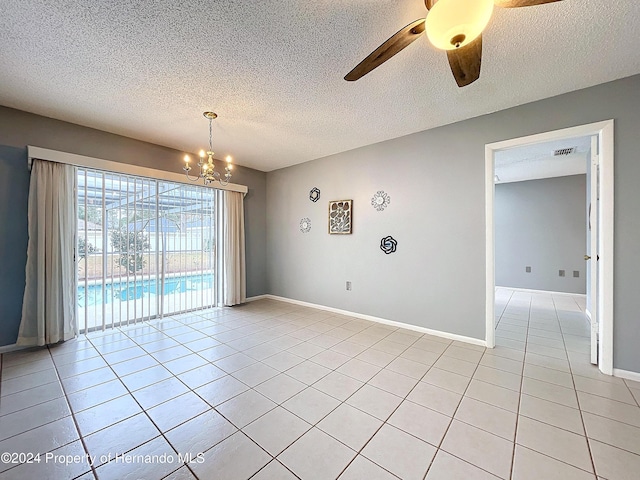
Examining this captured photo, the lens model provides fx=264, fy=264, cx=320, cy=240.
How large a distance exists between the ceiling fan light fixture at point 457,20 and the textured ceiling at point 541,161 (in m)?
2.60

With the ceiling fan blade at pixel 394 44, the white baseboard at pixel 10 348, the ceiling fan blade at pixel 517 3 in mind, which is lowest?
the white baseboard at pixel 10 348

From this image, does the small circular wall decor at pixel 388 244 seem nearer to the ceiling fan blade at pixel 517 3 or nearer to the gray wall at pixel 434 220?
the gray wall at pixel 434 220

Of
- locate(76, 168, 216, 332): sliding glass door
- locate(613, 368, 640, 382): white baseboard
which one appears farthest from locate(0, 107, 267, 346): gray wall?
locate(613, 368, 640, 382): white baseboard

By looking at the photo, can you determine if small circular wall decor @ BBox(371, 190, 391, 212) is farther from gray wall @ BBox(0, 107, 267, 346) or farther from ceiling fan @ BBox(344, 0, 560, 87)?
gray wall @ BBox(0, 107, 267, 346)

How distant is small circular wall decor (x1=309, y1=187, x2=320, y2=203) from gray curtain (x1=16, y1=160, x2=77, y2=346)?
3.21 m

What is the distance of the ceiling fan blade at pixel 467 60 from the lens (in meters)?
1.43

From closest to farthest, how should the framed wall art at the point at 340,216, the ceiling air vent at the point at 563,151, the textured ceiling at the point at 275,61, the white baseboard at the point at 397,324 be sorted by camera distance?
1. the textured ceiling at the point at 275,61
2. the white baseboard at the point at 397,324
3. the ceiling air vent at the point at 563,151
4. the framed wall art at the point at 340,216

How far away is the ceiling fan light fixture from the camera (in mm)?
1153

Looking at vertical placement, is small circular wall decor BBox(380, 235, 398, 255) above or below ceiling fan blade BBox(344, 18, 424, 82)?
below

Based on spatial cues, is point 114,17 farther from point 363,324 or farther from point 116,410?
point 363,324

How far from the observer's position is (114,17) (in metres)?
1.67

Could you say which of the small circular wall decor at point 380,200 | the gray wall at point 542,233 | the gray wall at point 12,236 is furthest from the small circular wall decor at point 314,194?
the gray wall at point 542,233

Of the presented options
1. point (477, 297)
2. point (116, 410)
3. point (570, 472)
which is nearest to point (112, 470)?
point (116, 410)

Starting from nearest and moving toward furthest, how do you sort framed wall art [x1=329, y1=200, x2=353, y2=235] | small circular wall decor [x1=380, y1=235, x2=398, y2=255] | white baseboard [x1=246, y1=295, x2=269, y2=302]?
small circular wall decor [x1=380, y1=235, x2=398, y2=255], framed wall art [x1=329, y1=200, x2=353, y2=235], white baseboard [x1=246, y1=295, x2=269, y2=302]
